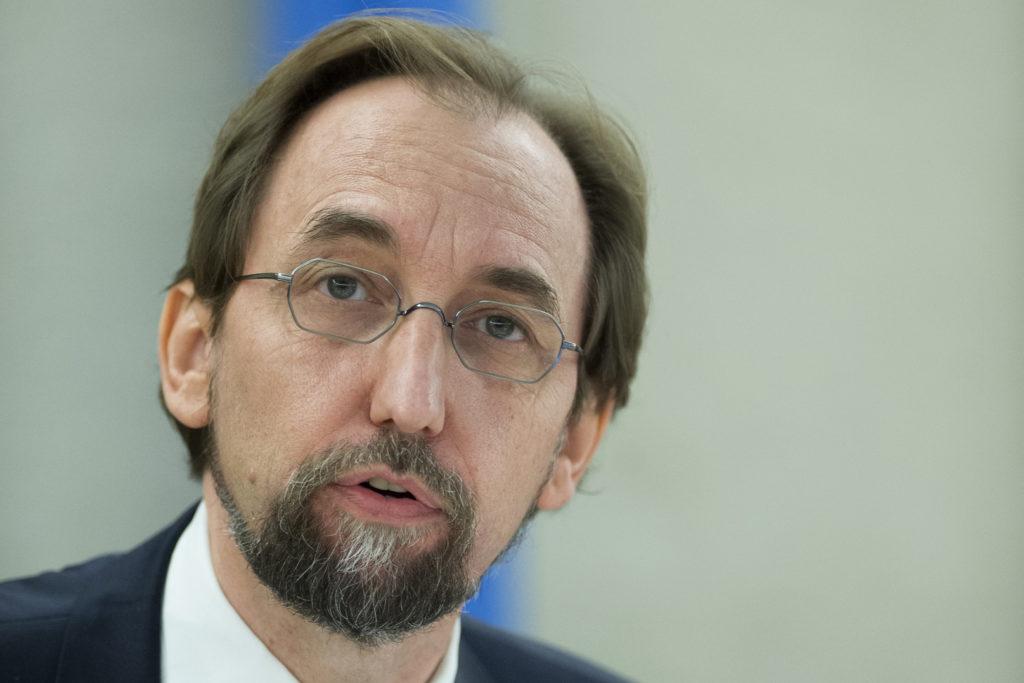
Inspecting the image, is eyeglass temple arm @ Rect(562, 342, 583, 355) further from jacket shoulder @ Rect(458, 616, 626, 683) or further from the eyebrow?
jacket shoulder @ Rect(458, 616, 626, 683)

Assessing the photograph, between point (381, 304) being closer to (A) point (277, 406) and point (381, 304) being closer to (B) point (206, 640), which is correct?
(A) point (277, 406)

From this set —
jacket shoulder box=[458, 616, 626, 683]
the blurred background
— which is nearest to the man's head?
jacket shoulder box=[458, 616, 626, 683]

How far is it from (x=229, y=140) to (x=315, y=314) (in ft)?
1.99

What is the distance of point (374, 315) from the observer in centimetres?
176

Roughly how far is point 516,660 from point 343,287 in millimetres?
1119

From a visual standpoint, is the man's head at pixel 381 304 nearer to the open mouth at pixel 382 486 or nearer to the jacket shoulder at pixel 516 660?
the open mouth at pixel 382 486

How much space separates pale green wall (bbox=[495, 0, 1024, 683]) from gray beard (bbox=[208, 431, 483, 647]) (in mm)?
1963

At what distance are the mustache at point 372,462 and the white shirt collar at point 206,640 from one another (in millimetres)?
301

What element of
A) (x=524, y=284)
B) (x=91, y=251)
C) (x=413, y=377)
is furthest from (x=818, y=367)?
(x=91, y=251)

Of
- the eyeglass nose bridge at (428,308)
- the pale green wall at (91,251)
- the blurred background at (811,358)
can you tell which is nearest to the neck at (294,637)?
the eyeglass nose bridge at (428,308)

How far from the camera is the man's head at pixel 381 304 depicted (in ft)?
5.50

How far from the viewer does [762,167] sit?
372 cm

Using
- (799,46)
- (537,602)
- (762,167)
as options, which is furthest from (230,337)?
(799,46)

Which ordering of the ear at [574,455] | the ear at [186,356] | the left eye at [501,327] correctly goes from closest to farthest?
the left eye at [501,327] < the ear at [186,356] < the ear at [574,455]
